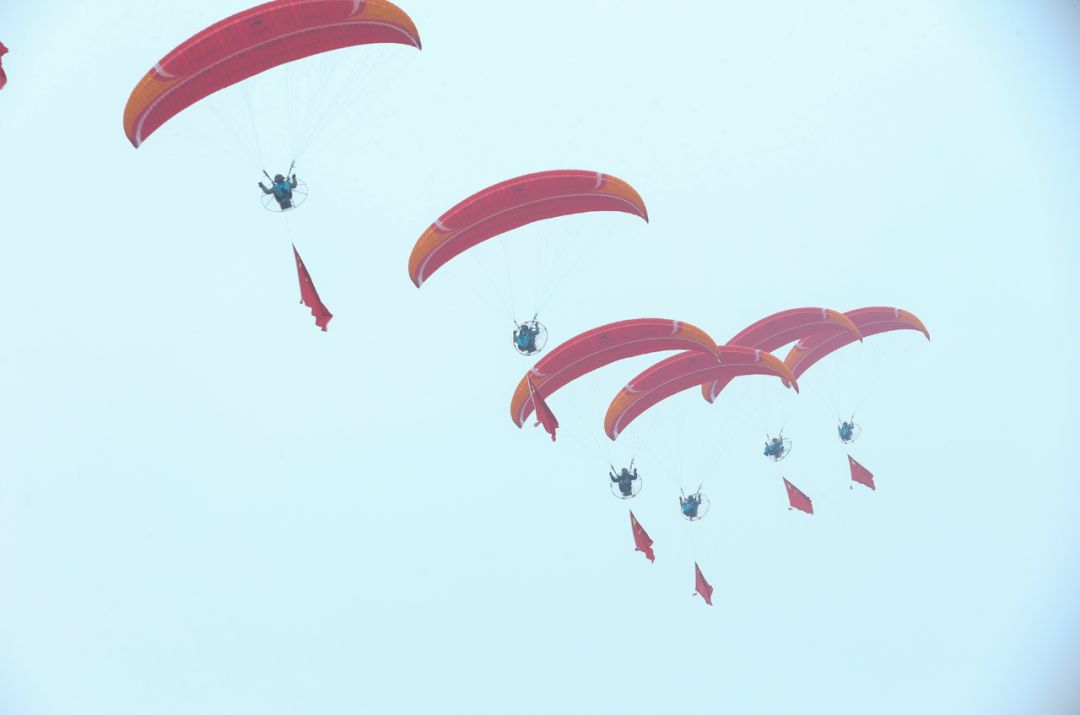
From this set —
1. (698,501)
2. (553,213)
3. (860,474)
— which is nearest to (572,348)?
(553,213)

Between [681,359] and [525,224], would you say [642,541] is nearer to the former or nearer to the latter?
[681,359]

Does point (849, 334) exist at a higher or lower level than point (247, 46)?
higher

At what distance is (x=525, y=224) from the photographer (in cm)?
2419

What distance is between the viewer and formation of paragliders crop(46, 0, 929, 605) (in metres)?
19.4

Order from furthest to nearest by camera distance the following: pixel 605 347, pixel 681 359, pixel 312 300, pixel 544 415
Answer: pixel 681 359, pixel 605 347, pixel 544 415, pixel 312 300

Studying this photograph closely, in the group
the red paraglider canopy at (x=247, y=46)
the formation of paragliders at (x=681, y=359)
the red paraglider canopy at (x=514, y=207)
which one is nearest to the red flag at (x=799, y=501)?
the formation of paragliders at (x=681, y=359)

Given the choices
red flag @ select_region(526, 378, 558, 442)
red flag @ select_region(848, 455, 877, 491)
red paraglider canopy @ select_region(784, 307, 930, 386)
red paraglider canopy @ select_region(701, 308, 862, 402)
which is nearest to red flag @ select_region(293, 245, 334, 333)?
red flag @ select_region(526, 378, 558, 442)

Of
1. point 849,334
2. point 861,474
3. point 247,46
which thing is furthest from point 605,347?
point 861,474

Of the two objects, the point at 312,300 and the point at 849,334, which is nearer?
the point at 312,300

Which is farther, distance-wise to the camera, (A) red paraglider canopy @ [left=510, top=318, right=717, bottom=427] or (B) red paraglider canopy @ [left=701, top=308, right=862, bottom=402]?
(B) red paraglider canopy @ [left=701, top=308, right=862, bottom=402]

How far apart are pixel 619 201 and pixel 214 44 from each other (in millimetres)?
10194

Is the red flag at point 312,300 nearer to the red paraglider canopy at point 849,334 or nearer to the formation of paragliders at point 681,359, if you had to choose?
the formation of paragliders at point 681,359

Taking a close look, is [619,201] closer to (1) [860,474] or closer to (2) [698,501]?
(2) [698,501]

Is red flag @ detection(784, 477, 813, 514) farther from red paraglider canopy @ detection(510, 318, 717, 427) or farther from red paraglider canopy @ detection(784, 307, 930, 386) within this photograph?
red paraglider canopy @ detection(510, 318, 717, 427)
